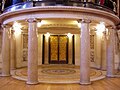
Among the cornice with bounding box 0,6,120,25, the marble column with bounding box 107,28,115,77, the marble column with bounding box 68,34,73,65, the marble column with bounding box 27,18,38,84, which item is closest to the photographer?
the cornice with bounding box 0,6,120,25

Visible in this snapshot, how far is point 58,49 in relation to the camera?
647 inches

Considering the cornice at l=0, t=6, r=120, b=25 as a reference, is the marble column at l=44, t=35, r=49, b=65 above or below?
below

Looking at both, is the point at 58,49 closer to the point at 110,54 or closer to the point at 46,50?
the point at 46,50

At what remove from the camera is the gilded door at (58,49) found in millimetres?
16438

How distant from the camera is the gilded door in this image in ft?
53.9

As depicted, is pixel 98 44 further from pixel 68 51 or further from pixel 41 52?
pixel 41 52

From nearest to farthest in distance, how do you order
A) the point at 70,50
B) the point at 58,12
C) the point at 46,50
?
the point at 58,12 → the point at 46,50 → the point at 70,50

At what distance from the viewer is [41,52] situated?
16359 mm

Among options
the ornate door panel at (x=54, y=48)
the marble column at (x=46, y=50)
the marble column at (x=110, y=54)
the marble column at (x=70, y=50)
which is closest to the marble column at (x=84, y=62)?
the marble column at (x=110, y=54)

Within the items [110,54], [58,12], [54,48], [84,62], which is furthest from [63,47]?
[58,12]

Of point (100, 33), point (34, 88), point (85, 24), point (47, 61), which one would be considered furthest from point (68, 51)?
point (34, 88)

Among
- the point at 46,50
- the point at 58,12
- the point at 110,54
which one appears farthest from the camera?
the point at 46,50

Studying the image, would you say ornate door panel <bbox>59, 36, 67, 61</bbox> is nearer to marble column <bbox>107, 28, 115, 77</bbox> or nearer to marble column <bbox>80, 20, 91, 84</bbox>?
marble column <bbox>107, 28, 115, 77</bbox>

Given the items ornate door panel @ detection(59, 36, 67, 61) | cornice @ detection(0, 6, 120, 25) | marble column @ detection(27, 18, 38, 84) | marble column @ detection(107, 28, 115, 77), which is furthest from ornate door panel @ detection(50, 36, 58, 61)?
marble column @ detection(27, 18, 38, 84)
